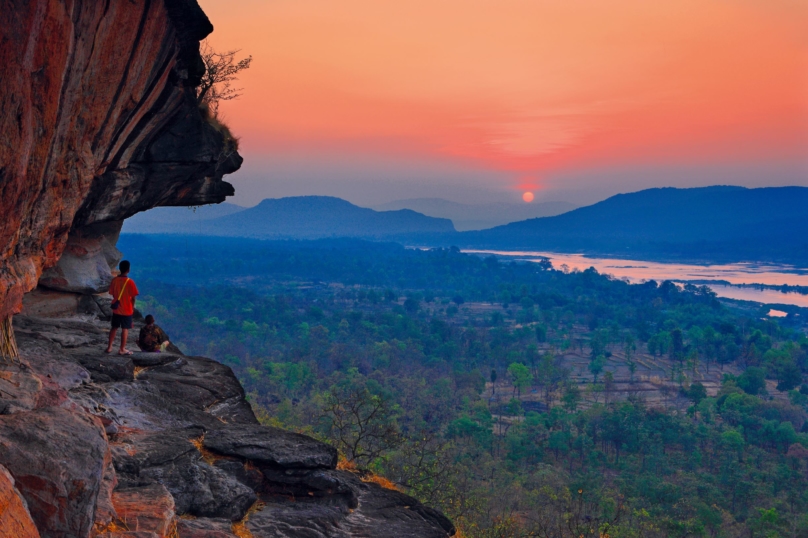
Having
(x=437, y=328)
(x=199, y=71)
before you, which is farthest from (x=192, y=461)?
(x=437, y=328)

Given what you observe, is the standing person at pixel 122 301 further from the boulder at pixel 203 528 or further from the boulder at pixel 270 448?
the boulder at pixel 203 528

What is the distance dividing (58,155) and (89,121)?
1164 mm

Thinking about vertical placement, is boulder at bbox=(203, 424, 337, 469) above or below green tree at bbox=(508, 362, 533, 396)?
above

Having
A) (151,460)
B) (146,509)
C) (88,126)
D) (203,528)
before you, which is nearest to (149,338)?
(88,126)

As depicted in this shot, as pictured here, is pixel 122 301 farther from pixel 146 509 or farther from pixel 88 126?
pixel 146 509

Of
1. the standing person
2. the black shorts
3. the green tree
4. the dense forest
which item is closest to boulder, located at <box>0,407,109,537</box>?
the standing person

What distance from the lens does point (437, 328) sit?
386 ft

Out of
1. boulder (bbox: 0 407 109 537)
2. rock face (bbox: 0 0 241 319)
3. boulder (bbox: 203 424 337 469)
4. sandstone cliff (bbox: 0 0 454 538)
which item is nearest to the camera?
boulder (bbox: 0 407 109 537)

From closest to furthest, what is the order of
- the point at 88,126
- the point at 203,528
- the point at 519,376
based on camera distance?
the point at 203,528 < the point at 88,126 < the point at 519,376

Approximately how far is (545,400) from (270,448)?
7420 cm

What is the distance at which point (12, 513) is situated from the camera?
15.9 feet

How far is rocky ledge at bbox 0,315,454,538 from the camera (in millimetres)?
5496

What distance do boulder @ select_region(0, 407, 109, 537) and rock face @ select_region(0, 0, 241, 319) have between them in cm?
267

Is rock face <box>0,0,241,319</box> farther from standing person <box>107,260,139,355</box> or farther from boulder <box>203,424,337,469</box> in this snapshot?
boulder <box>203,424,337,469</box>
